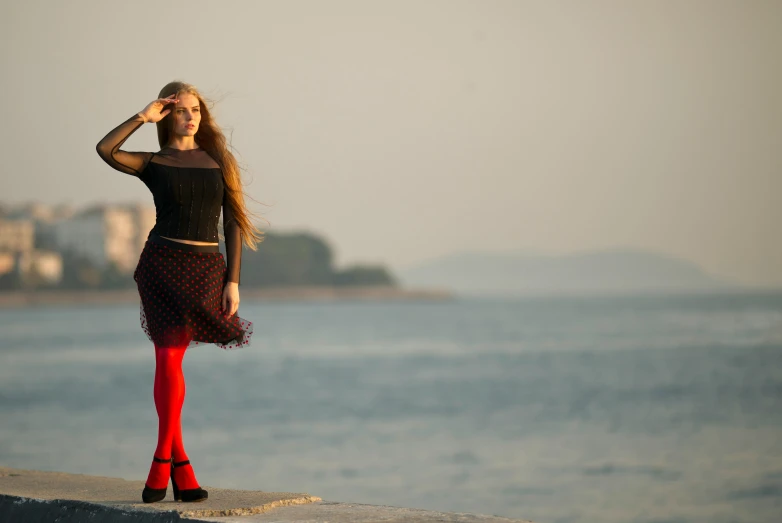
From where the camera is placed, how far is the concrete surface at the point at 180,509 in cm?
472

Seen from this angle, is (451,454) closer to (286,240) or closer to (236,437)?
(236,437)

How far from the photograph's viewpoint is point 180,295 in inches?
197

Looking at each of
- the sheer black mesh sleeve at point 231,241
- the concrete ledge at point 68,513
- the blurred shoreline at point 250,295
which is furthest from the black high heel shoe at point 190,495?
the blurred shoreline at point 250,295

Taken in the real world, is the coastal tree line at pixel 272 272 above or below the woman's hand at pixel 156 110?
above

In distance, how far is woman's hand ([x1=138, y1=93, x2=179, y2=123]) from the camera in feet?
16.5

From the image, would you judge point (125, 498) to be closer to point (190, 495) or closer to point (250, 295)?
point (190, 495)

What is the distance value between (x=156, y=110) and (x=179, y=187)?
337mm

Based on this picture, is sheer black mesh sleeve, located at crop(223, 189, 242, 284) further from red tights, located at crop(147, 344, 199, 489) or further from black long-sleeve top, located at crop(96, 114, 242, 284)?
red tights, located at crop(147, 344, 199, 489)

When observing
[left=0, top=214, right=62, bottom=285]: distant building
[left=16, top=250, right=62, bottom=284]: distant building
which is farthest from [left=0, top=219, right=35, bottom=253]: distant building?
[left=16, top=250, right=62, bottom=284]: distant building

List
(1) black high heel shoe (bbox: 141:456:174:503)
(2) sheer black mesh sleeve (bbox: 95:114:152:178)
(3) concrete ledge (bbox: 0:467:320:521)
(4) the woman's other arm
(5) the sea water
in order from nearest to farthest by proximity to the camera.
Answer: (3) concrete ledge (bbox: 0:467:320:521) < (2) sheer black mesh sleeve (bbox: 95:114:152:178) < (1) black high heel shoe (bbox: 141:456:174:503) < (4) the woman's other arm < (5) the sea water

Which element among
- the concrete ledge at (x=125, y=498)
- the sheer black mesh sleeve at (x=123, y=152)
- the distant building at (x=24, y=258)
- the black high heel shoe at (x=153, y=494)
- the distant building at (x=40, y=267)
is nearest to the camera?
the concrete ledge at (x=125, y=498)

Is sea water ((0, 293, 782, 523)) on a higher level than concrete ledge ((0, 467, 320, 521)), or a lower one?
lower

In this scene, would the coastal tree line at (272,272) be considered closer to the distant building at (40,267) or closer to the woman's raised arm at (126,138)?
the distant building at (40,267)

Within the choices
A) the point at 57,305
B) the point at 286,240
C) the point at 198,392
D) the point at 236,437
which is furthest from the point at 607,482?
the point at 286,240
